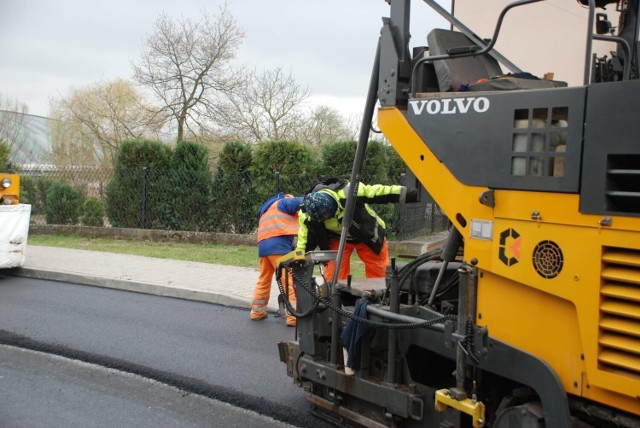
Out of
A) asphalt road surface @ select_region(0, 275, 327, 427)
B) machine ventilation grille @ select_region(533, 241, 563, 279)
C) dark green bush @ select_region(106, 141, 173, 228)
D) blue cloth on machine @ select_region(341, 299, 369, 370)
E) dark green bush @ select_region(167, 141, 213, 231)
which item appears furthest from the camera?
dark green bush @ select_region(106, 141, 173, 228)

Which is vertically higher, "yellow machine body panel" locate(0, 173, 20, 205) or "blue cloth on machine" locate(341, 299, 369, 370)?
"yellow machine body panel" locate(0, 173, 20, 205)

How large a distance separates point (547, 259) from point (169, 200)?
12381 mm

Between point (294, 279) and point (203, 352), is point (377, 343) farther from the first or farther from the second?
point (203, 352)

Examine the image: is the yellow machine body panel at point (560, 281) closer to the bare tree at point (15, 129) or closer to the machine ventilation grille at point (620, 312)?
the machine ventilation grille at point (620, 312)

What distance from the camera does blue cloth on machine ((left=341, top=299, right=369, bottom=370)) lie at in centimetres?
348

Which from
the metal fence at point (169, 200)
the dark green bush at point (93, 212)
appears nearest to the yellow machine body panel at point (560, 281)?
the metal fence at point (169, 200)

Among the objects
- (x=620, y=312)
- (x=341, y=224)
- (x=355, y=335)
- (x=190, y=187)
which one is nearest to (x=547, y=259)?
(x=620, y=312)

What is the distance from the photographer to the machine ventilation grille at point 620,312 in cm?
227

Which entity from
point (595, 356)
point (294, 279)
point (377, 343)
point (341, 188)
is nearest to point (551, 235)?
point (595, 356)

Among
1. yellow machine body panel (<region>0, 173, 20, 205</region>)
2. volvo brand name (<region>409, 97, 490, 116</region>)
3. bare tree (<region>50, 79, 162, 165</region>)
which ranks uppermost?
bare tree (<region>50, 79, 162, 165</region>)

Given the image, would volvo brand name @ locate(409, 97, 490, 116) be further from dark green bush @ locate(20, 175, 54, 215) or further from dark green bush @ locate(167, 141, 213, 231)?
dark green bush @ locate(20, 175, 54, 215)

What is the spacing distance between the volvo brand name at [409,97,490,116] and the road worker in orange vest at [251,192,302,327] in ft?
11.2

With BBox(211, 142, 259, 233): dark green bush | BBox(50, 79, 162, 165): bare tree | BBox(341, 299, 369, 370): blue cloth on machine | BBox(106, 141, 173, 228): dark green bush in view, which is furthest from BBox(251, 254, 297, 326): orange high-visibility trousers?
BBox(50, 79, 162, 165): bare tree

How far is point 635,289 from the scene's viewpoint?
89.5 inches
